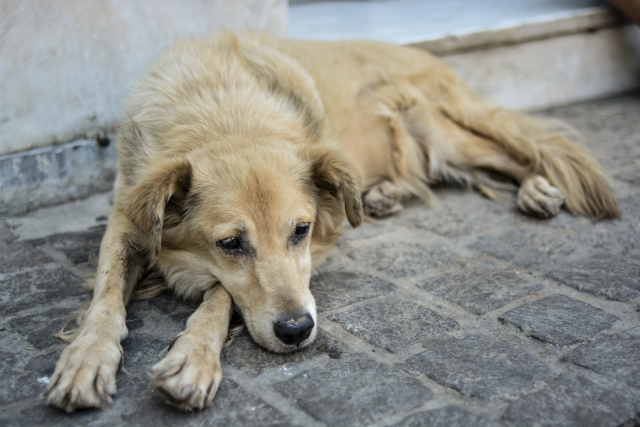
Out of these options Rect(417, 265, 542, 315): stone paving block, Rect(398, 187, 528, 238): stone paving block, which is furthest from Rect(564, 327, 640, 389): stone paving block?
Rect(398, 187, 528, 238): stone paving block

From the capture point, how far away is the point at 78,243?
378 cm

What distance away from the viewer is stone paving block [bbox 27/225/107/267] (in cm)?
360

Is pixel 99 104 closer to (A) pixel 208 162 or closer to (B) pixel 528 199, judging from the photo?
(A) pixel 208 162

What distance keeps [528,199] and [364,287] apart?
63.7 inches

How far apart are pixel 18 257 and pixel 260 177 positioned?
1.65m

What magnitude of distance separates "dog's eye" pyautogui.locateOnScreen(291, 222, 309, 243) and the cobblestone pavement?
0.39 metres

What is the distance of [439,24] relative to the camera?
645 centimetres

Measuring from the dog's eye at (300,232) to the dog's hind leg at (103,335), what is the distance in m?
0.85

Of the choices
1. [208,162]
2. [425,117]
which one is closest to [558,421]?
[208,162]

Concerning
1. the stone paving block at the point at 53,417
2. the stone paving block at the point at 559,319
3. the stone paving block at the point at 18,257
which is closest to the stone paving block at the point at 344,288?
the stone paving block at the point at 559,319

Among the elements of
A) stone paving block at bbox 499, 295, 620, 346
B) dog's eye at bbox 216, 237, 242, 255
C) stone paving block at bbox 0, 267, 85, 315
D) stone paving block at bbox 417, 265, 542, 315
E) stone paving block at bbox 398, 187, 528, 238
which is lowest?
stone paving block at bbox 398, 187, 528, 238

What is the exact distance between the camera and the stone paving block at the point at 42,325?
2729 mm

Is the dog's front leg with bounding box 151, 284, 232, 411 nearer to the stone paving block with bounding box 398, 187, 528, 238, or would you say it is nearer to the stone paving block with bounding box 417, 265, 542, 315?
the stone paving block with bounding box 417, 265, 542, 315

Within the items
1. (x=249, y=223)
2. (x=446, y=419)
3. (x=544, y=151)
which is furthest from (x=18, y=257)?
(x=544, y=151)
